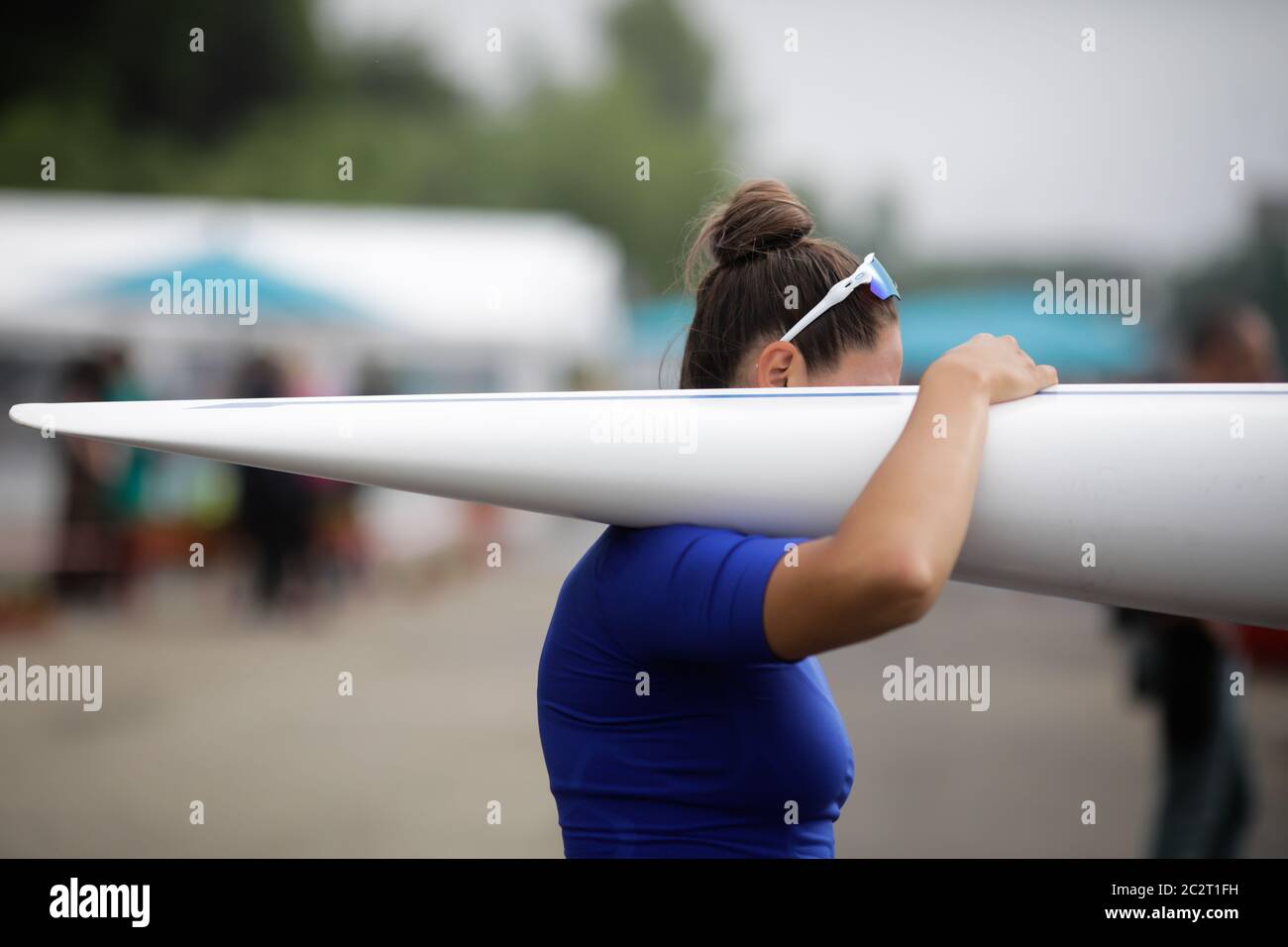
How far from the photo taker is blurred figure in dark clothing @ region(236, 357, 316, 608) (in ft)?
27.7

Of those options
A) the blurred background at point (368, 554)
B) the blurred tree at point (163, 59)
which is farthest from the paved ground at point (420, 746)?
the blurred tree at point (163, 59)

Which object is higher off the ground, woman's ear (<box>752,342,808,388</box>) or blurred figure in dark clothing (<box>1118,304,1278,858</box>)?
woman's ear (<box>752,342,808,388</box>)

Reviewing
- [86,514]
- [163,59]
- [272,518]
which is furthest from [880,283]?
[163,59]

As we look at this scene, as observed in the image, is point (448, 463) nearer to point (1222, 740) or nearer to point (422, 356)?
point (1222, 740)

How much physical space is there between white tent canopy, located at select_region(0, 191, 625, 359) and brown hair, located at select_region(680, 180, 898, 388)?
1001 cm

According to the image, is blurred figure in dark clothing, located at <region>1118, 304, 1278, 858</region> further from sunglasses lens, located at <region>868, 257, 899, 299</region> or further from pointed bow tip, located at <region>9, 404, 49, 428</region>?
pointed bow tip, located at <region>9, 404, 49, 428</region>

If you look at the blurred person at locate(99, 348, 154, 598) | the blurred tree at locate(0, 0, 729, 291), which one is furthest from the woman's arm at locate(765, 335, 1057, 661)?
the blurred tree at locate(0, 0, 729, 291)

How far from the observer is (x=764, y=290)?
1.53m

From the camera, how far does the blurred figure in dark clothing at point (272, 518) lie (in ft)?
27.7

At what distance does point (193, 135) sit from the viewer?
24719 mm

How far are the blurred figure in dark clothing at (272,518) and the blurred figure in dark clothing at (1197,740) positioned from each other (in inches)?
258

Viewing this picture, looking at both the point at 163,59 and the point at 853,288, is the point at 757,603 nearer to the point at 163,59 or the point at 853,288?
the point at 853,288

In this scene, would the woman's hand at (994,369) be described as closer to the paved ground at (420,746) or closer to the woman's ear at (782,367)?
the woman's ear at (782,367)

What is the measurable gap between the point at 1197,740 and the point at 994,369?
233cm
